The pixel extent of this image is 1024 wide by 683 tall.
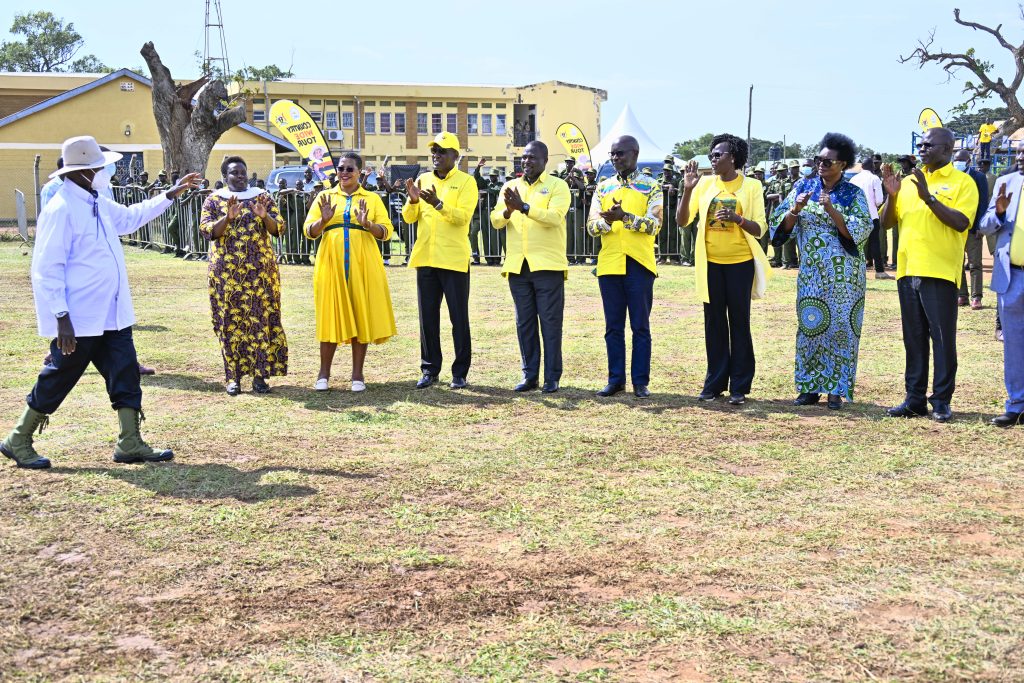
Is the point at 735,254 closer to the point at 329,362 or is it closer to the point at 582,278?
the point at 329,362

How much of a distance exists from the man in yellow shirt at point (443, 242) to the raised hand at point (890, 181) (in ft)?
9.74

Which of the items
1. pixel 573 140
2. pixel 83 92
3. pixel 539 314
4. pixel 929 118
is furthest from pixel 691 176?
pixel 83 92

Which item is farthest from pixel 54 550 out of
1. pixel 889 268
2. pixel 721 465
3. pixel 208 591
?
pixel 889 268

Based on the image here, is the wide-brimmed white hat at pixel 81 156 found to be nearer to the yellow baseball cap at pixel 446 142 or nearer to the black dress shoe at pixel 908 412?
the yellow baseball cap at pixel 446 142

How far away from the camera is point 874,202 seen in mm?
14031

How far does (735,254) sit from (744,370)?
0.84 m

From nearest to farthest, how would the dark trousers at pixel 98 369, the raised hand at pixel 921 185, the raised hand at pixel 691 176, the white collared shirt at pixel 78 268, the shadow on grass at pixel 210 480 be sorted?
the shadow on grass at pixel 210 480 < the white collared shirt at pixel 78 268 < the dark trousers at pixel 98 369 < the raised hand at pixel 921 185 < the raised hand at pixel 691 176

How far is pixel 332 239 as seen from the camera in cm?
850

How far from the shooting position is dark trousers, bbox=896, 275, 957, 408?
285 inches

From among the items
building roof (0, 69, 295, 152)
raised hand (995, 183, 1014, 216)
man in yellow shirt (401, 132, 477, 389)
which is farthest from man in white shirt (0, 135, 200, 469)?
building roof (0, 69, 295, 152)

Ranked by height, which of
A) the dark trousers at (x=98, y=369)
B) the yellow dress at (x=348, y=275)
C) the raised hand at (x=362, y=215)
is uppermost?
the raised hand at (x=362, y=215)

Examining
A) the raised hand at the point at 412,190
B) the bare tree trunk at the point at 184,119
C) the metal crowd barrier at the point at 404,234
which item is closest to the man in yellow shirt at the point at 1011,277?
the raised hand at the point at 412,190

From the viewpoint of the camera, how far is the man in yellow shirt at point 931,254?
709cm

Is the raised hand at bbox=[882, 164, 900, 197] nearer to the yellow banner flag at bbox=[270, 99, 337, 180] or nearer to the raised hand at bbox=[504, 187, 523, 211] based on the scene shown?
the raised hand at bbox=[504, 187, 523, 211]
